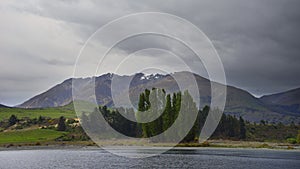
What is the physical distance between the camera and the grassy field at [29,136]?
171 meters

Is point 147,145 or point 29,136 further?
point 29,136

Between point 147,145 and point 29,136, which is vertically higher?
point 29,136

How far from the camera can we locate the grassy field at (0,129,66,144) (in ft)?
561

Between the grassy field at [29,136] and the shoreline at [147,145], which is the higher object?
A: the grassy field at [29,136]

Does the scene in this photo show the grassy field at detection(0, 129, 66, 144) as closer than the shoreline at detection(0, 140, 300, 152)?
No

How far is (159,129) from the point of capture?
14212cm

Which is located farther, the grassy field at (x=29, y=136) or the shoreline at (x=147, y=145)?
the grassy field at (x=29, y=136)

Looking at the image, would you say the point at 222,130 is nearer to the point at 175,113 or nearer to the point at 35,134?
the point at 175,113

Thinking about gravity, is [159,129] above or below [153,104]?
below

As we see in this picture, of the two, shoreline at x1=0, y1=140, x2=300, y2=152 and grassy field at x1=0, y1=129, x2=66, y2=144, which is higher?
grassy field at x1=0, y1=129, x2=66, y2=144

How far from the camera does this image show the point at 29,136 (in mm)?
182125

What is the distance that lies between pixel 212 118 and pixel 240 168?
5006 inches

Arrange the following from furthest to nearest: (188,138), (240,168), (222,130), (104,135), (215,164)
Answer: (222,130)
(104,135)
(188,138)
(215,164)
(240,168)

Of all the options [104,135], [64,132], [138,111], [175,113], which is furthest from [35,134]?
[175,113]
